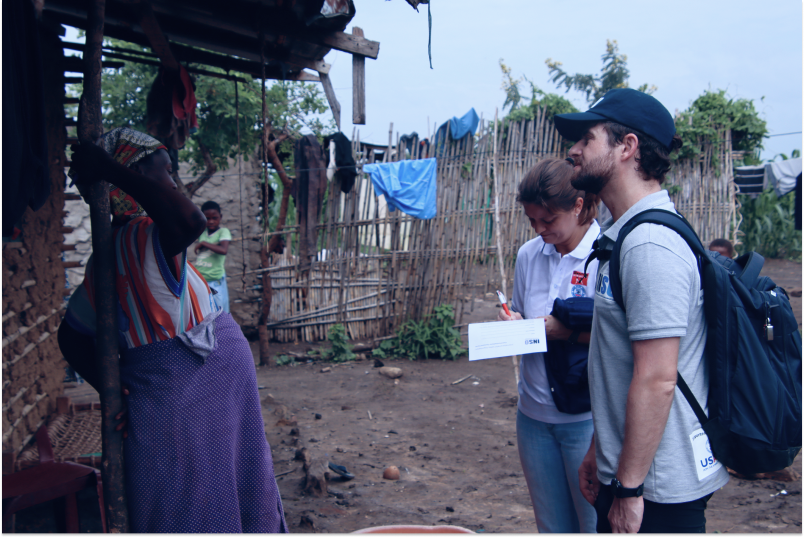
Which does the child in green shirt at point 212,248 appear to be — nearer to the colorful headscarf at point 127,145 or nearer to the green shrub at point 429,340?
the green shrub at point 429,340

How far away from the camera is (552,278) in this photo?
2.33 metres

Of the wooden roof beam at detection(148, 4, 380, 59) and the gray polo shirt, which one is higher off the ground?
the wooden roof beam at detection(148, 4, 380, 59)

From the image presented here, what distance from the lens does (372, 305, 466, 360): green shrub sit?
7.82 m

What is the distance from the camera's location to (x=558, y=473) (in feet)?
7.18

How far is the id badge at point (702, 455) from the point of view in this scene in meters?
1.45

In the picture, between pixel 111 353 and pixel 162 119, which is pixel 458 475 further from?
pixel 162 119

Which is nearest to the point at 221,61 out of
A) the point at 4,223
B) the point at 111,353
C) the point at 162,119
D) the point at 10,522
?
the point at 162,119

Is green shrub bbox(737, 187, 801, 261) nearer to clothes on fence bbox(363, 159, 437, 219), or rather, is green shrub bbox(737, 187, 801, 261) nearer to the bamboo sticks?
the bamboo sticks

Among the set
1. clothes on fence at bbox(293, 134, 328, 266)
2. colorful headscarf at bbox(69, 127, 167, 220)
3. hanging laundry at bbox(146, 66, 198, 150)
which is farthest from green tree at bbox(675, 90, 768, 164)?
colorful headscarf at bbox(69, 127, 167, 220)

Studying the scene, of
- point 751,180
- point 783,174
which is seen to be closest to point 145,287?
point 751,180

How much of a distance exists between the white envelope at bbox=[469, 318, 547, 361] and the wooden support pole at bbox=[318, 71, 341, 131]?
209cm

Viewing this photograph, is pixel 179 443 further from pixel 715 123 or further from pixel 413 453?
pixel 715 123

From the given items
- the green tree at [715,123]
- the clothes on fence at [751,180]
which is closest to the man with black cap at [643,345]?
the green tree at [715,123]

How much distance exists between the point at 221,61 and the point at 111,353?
3157mm
